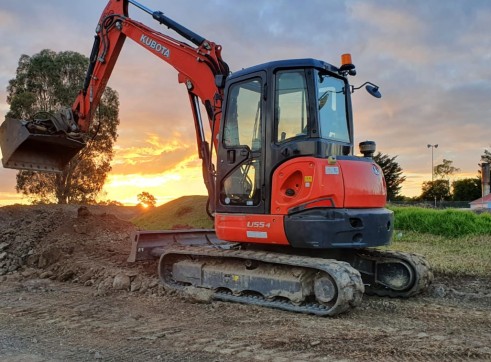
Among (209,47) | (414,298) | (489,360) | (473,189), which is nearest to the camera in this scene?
(489,360)

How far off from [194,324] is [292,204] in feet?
6.14

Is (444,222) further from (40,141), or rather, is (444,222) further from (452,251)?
(40,141)

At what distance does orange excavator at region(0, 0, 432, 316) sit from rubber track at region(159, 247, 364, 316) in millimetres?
13

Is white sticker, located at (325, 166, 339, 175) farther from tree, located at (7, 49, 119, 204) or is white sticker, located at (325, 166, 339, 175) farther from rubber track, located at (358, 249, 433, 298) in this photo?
tree, located at (7, 49, 119, 204)

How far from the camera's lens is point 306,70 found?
250 inches

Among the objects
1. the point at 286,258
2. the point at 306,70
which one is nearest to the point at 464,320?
the point at 286,258

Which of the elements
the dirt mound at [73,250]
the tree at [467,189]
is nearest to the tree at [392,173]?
the tree at [467,189]

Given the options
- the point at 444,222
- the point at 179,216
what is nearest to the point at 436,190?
the point at 444,222

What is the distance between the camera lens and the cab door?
6.50 m

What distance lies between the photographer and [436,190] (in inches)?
2606

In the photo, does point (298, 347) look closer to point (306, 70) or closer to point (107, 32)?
point (306, 70)

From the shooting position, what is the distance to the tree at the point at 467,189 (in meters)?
60.1

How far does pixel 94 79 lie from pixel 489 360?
8681mm

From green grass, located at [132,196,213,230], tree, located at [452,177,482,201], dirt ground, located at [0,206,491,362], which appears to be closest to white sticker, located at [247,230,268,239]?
dirt ground, located at [0,206,491,362]
